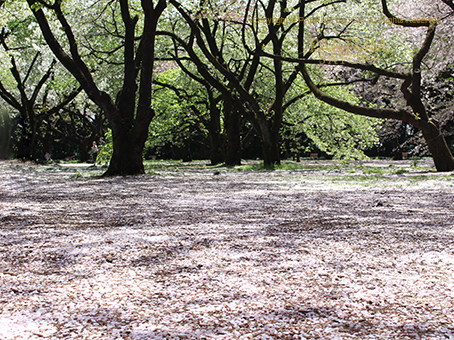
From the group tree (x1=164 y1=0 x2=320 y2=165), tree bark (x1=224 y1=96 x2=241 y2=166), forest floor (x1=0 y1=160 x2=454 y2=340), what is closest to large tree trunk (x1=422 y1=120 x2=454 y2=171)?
tree (x1=164 y1=0 x2=320 y2=165)

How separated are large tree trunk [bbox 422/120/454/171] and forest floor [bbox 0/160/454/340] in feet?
21.9

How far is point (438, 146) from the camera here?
39.7ft

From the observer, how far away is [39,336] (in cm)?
198

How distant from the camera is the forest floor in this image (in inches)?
82.9

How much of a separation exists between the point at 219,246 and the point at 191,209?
234 centimetres

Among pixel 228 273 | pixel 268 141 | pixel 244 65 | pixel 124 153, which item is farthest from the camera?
pixel 244 65

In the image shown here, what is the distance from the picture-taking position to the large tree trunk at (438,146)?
39.4ft

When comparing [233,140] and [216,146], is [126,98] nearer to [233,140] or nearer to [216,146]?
[233,140]

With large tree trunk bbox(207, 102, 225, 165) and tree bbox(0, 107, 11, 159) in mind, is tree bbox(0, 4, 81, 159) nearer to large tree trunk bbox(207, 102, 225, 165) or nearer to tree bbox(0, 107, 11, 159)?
tree bbox(0, 107, 11, 159)

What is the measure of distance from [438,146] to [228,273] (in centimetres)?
1080

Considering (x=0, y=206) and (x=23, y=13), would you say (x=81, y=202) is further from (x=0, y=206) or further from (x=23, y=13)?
(x=23, y=13)

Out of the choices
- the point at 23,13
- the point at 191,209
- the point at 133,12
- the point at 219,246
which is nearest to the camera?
the point at 219,246

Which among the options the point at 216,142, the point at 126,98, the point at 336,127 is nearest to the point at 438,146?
the point at 336,127

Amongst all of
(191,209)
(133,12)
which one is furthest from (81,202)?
(133,12)
